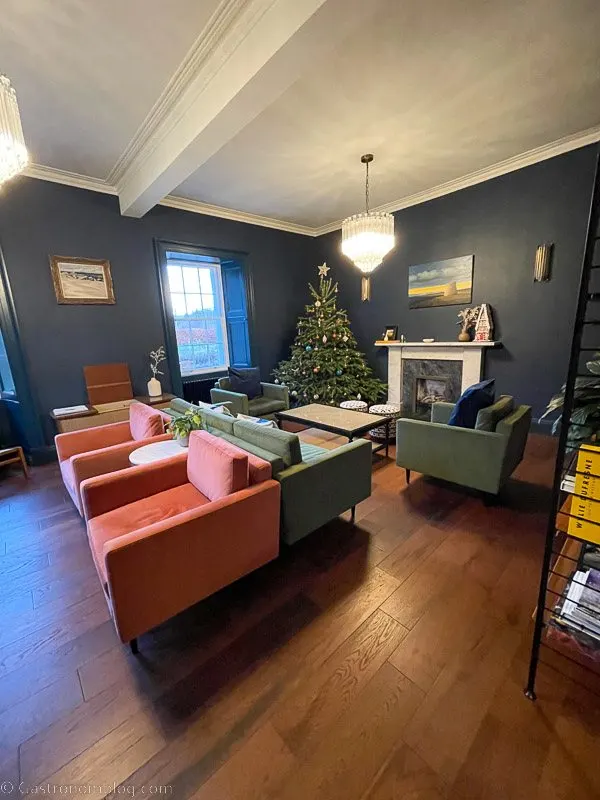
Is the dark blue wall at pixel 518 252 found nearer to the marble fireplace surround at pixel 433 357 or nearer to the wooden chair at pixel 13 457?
the marble fireplace surround at pixel 433 357

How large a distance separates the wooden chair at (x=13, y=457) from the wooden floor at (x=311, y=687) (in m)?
1.47

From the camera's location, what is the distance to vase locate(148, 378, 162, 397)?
13.3 feet

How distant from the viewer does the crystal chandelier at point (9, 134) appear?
1543 mm

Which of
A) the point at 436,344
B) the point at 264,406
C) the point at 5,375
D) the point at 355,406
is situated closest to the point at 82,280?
the point at 5,375

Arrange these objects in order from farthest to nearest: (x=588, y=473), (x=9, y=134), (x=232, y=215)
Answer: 1. (x=232, y=215)
2. (x=9, y=134)
3. (x=588, y=473)

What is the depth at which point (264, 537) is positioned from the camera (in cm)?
177

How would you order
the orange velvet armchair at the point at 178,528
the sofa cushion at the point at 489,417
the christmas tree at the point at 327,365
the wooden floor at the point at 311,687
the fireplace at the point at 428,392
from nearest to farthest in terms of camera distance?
the wooden floor at the point at 311,687, the orange velvet armchair at the point at 178,528, the sofa cushion at the point at 489,417, the fireplace at the point at 428,392, the christmas tree at the point at 327,365

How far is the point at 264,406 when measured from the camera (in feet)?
14.0

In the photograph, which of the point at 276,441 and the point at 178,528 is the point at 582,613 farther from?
the point at 178,528

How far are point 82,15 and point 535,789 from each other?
12.6 feet

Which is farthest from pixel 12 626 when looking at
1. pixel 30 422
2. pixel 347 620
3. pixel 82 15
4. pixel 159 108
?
pixel 159 108

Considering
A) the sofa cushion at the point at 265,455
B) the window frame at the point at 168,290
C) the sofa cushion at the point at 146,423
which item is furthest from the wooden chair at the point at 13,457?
the sofa cushion at the point at 265,455

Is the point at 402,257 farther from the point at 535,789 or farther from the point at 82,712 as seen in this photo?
the point at 82,712

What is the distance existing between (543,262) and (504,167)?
3.84 feet
